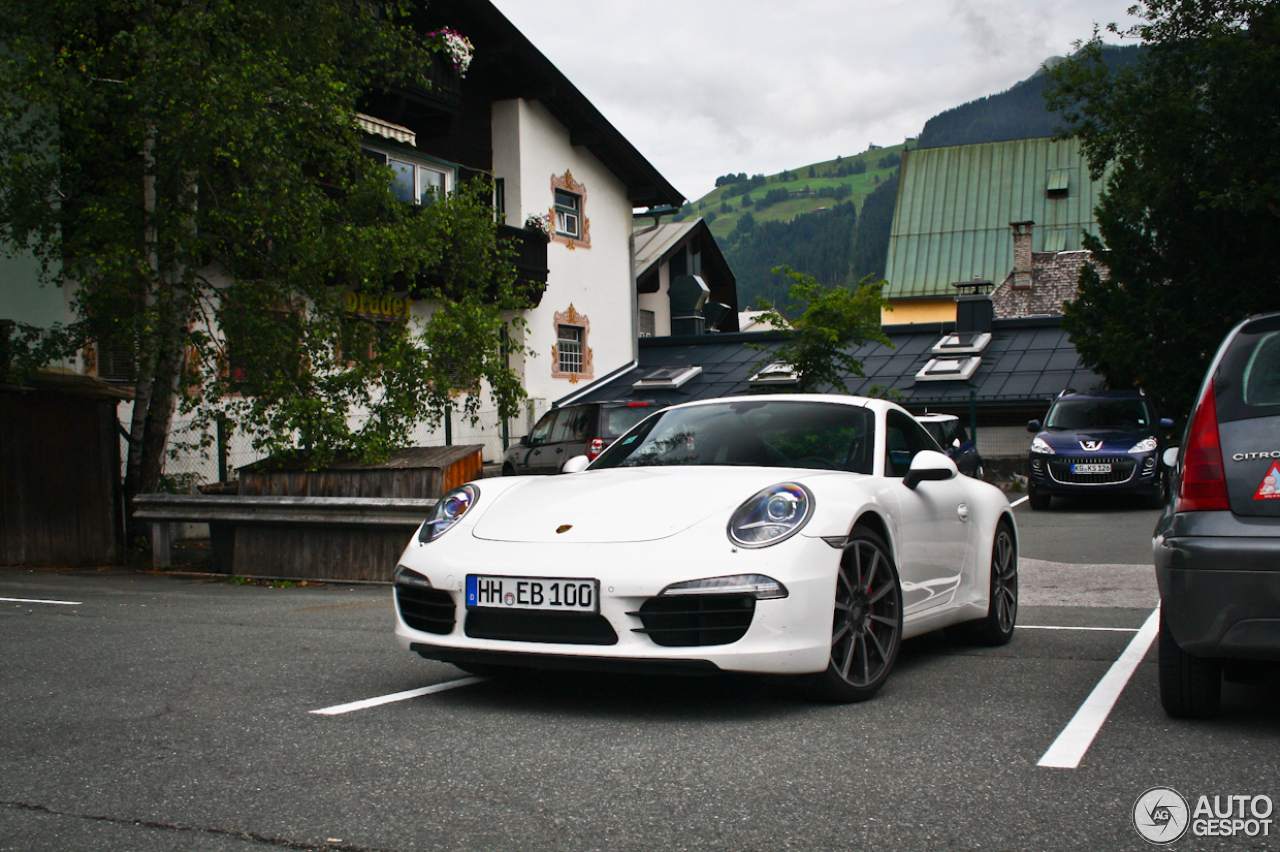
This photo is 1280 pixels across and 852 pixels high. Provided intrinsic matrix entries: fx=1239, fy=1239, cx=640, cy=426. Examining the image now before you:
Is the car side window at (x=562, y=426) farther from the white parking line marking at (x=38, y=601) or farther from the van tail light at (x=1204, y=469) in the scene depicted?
the van tail light at (x=1204, y=469)

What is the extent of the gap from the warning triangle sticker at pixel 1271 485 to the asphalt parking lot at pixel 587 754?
0.81 meters

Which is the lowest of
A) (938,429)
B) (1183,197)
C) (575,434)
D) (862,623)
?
(862,623)

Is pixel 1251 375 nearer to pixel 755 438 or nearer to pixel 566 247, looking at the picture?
pixel 755 438

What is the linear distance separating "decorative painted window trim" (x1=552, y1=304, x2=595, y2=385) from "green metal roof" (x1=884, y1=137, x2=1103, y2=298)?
90.0ft

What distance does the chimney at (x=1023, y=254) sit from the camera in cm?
4419

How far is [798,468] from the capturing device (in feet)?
17.8

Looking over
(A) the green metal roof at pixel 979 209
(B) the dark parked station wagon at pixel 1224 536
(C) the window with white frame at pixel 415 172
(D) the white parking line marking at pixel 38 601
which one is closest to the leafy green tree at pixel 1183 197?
(C) the window with white frame at pixel 415 172

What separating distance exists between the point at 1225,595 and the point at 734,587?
159cm

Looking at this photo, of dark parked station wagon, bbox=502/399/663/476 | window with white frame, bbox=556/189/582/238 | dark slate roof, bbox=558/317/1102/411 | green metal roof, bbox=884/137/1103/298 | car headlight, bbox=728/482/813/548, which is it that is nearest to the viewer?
car headlight, bbox=728/482/813/548

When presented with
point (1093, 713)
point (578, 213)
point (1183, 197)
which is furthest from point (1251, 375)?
point (578, 213)

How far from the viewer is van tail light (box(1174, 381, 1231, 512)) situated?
4.05 meters

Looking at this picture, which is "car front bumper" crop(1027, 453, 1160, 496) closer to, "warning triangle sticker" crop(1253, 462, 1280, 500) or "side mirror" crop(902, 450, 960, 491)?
"side mirror" crop(902, 450, 960, 491)

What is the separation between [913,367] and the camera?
1134 inches

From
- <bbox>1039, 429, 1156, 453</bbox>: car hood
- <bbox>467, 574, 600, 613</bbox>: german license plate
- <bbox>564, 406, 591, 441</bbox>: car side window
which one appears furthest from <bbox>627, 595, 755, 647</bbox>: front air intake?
<bbox>1039, 429, 1156, 453</bbox>: car hood
